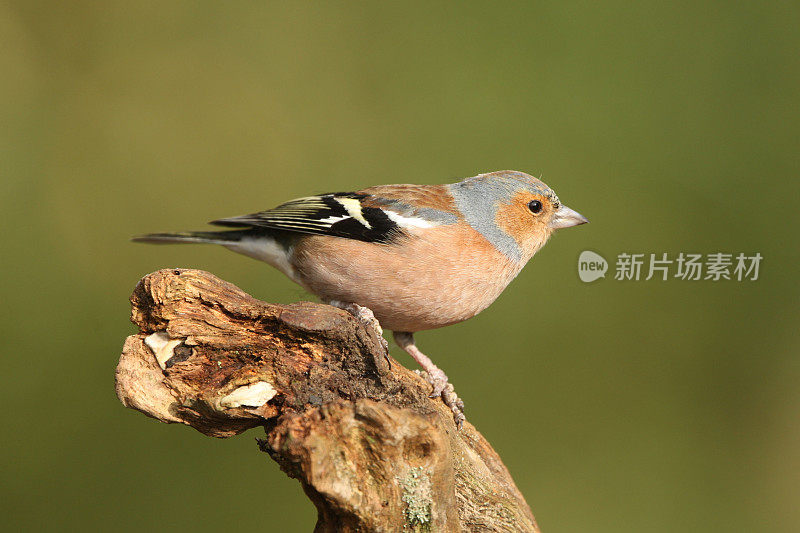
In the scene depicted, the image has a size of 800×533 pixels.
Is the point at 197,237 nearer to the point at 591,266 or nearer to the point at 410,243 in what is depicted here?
the point at 410,243

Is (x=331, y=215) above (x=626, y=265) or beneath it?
beneath

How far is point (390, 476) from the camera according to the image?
72.9 inches

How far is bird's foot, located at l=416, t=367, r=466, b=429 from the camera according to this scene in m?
2.75

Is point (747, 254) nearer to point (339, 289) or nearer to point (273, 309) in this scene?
point (339, 289)

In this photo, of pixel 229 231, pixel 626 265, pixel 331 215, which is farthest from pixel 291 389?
pixel 626 265

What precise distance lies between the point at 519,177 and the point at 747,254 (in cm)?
230

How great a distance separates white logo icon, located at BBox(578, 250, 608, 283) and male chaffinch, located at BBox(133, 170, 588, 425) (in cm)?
124

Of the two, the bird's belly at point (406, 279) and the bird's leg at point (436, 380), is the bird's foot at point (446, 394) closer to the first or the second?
the bird's leg at point (436, 380)

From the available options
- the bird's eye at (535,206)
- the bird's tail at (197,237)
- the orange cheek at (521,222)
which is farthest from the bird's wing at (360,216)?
the bird's eye at (535,206)

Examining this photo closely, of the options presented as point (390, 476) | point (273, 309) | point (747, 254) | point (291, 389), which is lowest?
point (390, 476)

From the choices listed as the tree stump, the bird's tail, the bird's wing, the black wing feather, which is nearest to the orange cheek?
the bird's wing

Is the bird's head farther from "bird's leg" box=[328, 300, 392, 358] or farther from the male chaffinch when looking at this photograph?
"bird's leg" box=[328, 300, 392, 358]

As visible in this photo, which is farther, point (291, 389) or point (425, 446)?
point (291, 389)

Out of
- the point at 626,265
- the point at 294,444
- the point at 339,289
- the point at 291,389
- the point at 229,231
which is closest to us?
the point at 294,444
